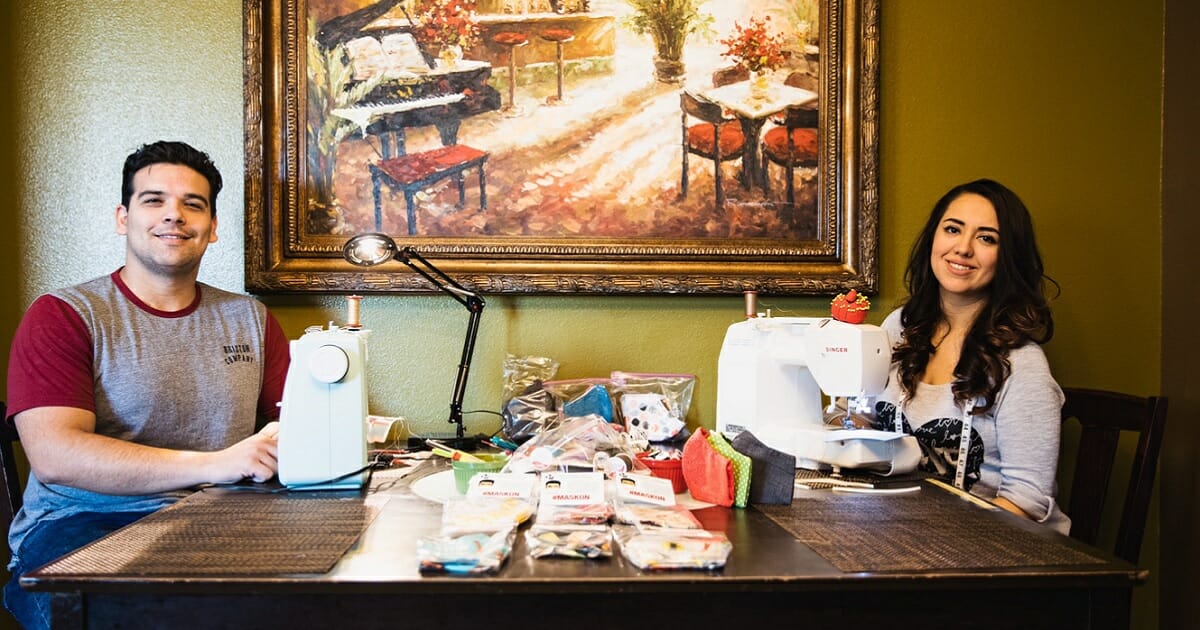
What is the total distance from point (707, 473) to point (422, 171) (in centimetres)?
127

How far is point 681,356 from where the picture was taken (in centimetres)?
231

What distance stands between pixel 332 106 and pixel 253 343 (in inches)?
27.3

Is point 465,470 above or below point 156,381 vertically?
below

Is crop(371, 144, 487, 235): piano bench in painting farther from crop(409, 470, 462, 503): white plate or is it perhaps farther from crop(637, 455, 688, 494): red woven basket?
crop(637, 455, 688, 494): red woven basket

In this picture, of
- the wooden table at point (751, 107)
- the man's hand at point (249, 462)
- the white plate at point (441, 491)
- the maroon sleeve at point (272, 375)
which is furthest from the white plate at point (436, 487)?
the wooden table at point (751, 107)

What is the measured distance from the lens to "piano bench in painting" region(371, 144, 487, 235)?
221 centimetres

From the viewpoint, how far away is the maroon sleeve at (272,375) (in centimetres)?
203

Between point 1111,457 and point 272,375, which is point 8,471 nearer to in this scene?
point 272,375

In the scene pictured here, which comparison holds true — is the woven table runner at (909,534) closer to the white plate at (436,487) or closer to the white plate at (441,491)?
the white plate at (441,491)

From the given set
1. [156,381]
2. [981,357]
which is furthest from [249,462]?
[981,357]

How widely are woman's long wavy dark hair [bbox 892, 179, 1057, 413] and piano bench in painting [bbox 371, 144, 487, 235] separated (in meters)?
1.20

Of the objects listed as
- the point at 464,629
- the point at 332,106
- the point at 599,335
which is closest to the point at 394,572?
the point at 464,629

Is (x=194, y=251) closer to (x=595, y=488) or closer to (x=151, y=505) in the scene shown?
(x=151, y=505)

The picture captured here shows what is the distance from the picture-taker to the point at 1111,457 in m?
1.93
